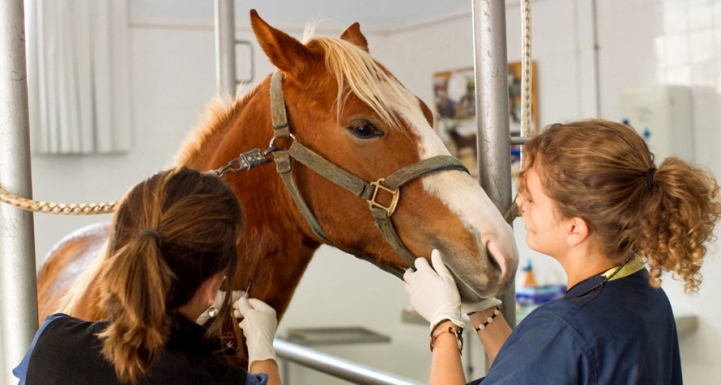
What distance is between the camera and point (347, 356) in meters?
4.69

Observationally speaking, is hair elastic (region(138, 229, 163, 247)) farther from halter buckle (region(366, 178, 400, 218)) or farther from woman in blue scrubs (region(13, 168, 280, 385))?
halter buckle (region(366, 178, 400, 218))

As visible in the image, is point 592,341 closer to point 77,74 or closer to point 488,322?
point 488,322

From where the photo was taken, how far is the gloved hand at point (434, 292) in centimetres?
109

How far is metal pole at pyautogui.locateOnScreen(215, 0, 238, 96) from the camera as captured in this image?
1.92m

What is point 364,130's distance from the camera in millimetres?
1283

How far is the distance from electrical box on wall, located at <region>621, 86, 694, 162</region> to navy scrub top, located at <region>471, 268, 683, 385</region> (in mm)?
2478

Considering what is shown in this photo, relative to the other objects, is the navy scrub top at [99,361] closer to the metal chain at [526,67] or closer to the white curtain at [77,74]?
the metal chain at [526,67]

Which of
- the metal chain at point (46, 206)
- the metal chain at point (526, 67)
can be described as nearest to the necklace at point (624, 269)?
the metal chain at point (526, 67)

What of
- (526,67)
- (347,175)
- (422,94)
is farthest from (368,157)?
(422,94)

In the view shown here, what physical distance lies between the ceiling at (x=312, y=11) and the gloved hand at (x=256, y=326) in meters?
3.29

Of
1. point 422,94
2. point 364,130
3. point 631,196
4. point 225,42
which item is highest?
point 422,94

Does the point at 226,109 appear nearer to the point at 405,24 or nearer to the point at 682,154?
the point at 682,154

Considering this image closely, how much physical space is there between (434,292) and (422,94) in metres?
3.71

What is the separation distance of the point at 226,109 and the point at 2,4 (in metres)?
0.51
